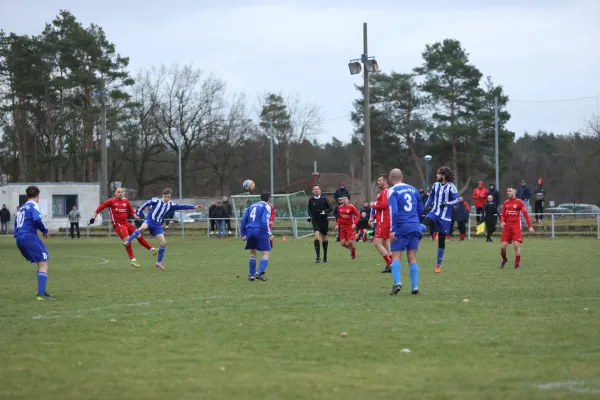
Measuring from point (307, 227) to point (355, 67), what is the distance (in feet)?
29.2

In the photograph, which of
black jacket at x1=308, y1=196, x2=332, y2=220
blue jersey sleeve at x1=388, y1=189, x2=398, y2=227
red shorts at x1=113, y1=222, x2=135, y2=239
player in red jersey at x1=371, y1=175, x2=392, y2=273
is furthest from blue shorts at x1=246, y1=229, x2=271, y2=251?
red shorts at x1=113, y1=222, x2=135, y2=239

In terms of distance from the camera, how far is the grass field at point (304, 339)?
6.41 metres

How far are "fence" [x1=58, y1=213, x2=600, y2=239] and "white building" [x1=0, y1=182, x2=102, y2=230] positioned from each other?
21.6 ft

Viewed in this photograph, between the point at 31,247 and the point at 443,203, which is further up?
the point at 443,203

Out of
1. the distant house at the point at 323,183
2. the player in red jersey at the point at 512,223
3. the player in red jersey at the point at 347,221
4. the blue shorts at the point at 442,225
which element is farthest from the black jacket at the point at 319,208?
the distant house at the point at 323,183

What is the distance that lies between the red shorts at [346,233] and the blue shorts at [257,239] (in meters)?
6.76

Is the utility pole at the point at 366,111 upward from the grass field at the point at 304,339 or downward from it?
upward

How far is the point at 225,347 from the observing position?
8047 mm

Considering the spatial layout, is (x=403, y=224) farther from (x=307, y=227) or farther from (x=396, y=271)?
(x=307, y=227)

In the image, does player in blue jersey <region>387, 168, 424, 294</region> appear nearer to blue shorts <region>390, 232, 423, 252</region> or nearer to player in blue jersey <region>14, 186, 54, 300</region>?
blue shorts <region>390, 232, 423, 252</region>

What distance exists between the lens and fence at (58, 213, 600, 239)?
3541 cm

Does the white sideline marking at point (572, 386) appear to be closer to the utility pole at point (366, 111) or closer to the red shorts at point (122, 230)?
the red shorts at point (122, 230)

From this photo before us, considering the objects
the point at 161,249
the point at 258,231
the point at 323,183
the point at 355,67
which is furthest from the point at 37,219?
the point at 323,183

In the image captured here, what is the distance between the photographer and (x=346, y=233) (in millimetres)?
22281
